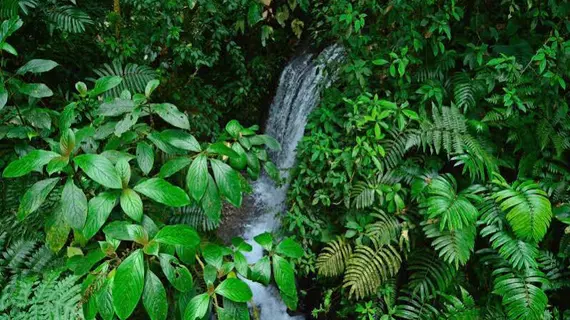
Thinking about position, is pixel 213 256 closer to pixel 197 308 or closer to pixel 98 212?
pixel 197 308

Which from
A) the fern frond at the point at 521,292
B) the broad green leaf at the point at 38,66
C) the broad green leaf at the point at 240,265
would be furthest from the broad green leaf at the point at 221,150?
the fern frond at the point at 521,292

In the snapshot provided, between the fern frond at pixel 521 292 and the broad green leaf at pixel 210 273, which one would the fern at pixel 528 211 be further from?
the broad green leaf at pixel 210 273

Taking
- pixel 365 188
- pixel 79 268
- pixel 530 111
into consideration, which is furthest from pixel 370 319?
pixel 79 268

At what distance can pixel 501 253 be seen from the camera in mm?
2648

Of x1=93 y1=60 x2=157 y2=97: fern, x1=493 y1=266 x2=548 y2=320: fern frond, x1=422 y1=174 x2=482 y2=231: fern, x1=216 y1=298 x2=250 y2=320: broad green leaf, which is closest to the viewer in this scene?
x1=216 y1=298 x2=250 y2=320: broad green leaf

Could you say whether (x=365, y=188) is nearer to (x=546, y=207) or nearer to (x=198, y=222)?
(x=546, y=207)

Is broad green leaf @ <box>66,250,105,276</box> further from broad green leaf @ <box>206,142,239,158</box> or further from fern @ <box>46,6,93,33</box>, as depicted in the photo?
fern @ <box>46,6,93,33</box>

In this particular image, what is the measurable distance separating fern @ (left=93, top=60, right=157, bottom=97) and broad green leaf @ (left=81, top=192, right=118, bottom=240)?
226 cm

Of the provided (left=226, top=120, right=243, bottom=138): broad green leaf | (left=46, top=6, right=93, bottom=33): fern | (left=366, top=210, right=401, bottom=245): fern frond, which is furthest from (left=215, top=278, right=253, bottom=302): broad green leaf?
(left=46, top=6, right=93, bottom=33): fern

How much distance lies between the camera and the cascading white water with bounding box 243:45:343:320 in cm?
475

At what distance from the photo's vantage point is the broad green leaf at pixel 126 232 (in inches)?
58.2

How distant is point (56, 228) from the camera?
65.4 inches

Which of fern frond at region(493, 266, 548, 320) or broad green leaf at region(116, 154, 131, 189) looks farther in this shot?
fern frond at region(493, 266, 548, 320)

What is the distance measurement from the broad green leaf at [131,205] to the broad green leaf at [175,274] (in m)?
0.19
